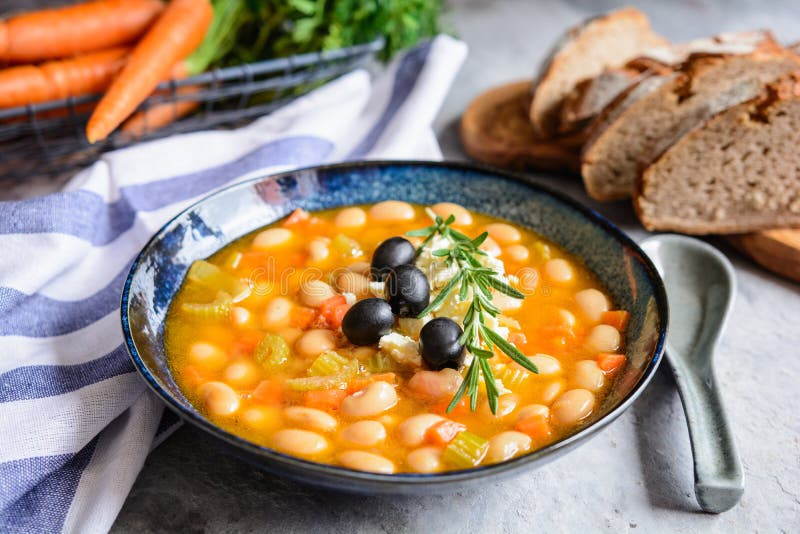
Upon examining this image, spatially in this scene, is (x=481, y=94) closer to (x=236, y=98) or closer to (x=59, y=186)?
(x=236, y=98)

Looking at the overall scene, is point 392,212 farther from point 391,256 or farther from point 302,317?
point 302,317

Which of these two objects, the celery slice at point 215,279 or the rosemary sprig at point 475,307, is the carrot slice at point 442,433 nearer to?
the rosemary sprig at point 475,307

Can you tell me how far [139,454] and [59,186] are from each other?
5.83 ft

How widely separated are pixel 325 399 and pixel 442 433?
Result: 34 cm

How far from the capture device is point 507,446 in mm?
1908

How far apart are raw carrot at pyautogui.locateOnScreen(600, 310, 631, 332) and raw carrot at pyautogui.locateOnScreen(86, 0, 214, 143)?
2.15 meters

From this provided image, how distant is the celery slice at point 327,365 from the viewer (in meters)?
2.14

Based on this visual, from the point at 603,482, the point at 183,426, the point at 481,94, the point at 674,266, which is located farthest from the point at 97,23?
the point at 603,482

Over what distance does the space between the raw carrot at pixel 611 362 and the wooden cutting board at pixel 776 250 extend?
1.28 metres

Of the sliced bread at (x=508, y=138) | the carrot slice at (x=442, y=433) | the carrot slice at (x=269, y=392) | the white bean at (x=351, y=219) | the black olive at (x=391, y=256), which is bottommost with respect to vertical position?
the sliced bread at (x=508, y=138)

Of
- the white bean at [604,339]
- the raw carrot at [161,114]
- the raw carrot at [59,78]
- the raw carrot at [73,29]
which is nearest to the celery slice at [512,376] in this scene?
the white bean at [604,339]

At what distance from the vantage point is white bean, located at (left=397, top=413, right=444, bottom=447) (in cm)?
195

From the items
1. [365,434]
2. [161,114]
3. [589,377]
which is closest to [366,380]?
[365,434]

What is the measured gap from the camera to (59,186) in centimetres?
346
